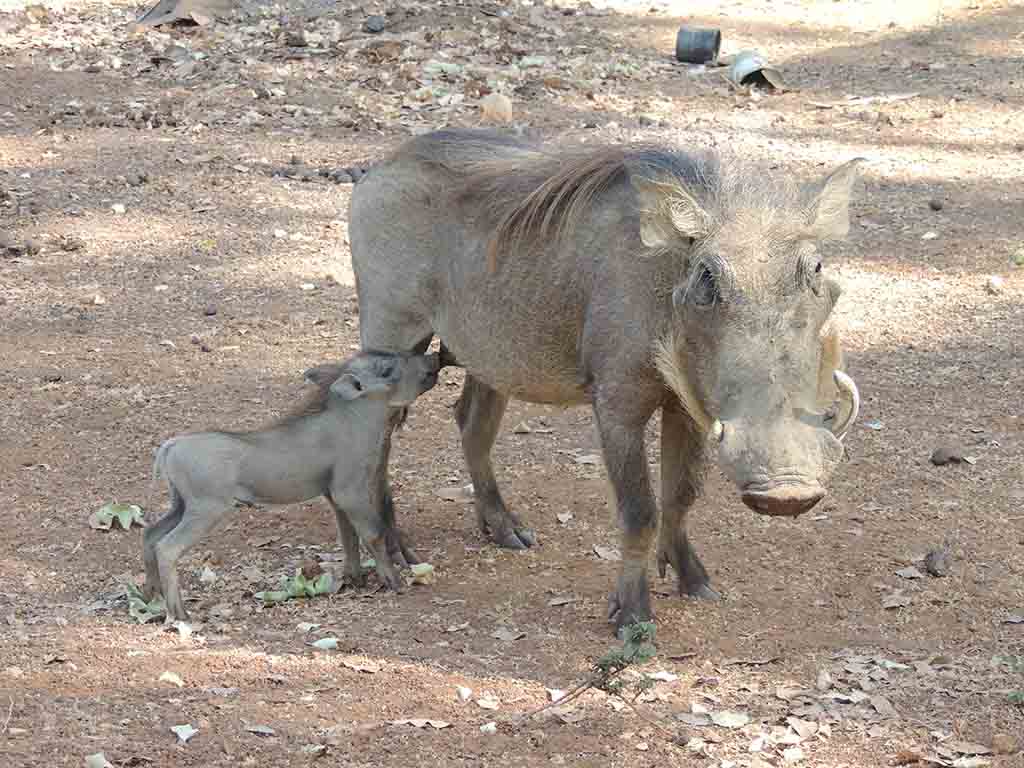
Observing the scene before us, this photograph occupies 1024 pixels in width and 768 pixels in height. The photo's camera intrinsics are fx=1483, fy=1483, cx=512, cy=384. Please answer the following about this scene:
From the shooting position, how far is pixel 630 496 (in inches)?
174

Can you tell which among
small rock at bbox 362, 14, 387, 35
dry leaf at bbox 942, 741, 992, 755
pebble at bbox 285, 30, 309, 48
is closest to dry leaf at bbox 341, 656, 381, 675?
dry leaf at bbox 942, 741, 992, 755

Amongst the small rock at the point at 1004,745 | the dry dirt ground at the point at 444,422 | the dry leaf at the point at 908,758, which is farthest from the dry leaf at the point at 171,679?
the small rock at the point at 1004,745

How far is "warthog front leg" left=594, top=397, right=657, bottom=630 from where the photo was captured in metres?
4.39

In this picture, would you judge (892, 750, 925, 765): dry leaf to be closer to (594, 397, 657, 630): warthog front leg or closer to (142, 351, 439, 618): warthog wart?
(594, 397, 657, 630): warthog front leg

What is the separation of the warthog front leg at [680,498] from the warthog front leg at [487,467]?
2.12 ft

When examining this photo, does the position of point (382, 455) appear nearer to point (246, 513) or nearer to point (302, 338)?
point (246, 513)

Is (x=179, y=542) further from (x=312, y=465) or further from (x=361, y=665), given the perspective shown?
(x=361, y=665)

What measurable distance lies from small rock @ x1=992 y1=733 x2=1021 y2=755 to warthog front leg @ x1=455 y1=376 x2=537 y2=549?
6.62 feet

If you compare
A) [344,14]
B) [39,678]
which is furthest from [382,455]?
[344,14]

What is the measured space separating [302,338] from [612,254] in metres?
3.24

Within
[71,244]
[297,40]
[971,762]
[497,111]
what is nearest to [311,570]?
[971,762]

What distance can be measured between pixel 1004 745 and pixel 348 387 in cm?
229

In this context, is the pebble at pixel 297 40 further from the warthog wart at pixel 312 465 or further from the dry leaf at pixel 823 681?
the dry leaf at pixel 823 681

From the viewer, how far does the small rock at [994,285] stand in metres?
7.77
